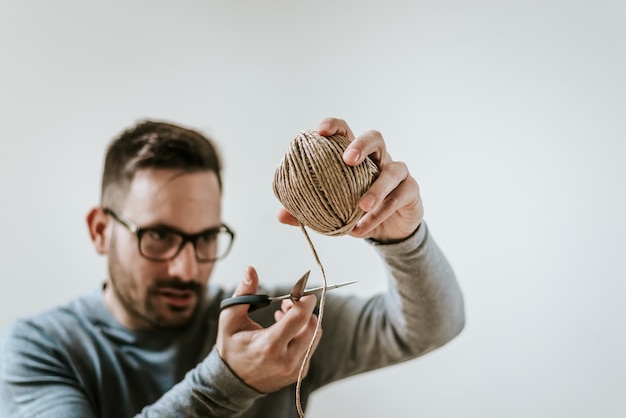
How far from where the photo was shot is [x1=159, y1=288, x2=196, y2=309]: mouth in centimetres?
98

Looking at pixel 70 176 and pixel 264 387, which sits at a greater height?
pixel 70 176

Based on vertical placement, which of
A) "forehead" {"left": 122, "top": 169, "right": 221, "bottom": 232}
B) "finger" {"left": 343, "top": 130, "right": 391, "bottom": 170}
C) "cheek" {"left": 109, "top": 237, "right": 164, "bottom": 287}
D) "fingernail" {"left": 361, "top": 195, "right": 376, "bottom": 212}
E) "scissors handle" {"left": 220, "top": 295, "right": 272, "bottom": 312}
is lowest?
"cheek" {"left": 109, "top": 237, "right": 164, "bottom": 287}

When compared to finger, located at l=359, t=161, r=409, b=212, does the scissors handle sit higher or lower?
lower

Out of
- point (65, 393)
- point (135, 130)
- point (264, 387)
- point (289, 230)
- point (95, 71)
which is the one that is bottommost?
point (65, 393)

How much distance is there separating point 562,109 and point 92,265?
3.32 ft

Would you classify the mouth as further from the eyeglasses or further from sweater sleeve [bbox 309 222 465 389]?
sweater sleeve [bbox 309 222 465 389]

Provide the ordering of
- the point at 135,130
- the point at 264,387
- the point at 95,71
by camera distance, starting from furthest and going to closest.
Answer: the point at 95,71
the point at 135,130
the point at 264,387

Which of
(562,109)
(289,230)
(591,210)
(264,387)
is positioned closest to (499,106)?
(562,109)

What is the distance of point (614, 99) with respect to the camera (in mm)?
818

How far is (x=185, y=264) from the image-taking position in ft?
3.17

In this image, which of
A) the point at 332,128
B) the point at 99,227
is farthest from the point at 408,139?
the point at 99,227

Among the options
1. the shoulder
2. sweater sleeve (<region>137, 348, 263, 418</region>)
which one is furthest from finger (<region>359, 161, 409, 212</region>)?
the shoulder

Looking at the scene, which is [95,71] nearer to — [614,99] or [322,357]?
[322,357]

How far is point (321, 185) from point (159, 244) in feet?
1.74
